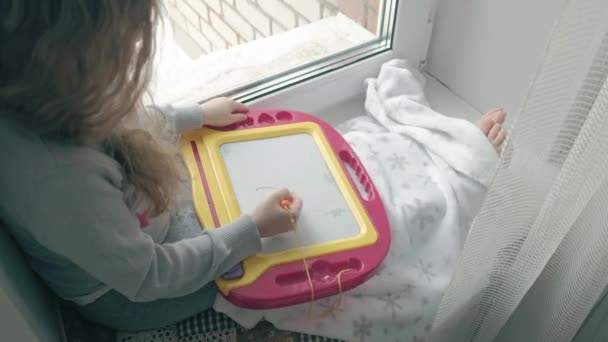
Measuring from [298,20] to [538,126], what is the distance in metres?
0.89

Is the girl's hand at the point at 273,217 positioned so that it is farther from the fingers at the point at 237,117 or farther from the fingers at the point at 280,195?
the fingers at the point at 237,117

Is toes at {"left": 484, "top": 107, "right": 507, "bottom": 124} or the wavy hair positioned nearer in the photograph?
the wavy hair

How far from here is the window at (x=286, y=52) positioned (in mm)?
1039

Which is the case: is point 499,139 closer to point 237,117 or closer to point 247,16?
point 237,117

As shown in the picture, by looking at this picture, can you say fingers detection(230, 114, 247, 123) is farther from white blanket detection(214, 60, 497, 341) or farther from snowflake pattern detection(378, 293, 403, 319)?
snowflake pattern detection(378, 293, 403, 319)

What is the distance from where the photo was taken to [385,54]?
110 cm

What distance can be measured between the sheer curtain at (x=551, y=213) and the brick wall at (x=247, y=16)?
615mm

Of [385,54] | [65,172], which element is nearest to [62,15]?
[65,172]

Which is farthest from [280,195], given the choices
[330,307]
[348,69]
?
[348,69]

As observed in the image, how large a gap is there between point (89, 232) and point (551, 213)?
47 centimetres

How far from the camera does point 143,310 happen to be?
711 mm

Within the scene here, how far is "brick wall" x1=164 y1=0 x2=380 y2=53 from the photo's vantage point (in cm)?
115

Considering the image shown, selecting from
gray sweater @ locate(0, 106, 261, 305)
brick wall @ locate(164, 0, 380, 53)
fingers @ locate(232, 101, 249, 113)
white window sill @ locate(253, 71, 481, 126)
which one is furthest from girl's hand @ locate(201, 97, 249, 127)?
brick wall @ locate(164, 0, 380, 53)

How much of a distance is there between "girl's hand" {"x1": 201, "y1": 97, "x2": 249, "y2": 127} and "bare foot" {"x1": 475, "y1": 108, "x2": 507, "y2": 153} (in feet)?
1.36
